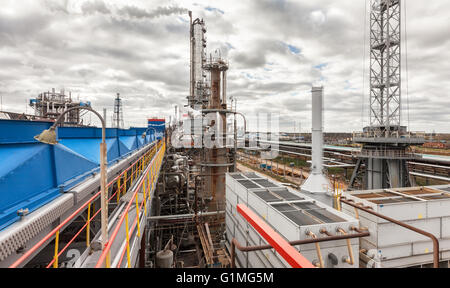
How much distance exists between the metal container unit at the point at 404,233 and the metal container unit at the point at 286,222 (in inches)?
60.5

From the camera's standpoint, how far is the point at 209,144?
1549 cm

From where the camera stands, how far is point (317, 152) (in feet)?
31.0

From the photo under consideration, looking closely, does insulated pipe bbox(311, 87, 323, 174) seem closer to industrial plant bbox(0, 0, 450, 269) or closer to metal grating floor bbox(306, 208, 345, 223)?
industrial plant bbox(0, 0, 450, 269)

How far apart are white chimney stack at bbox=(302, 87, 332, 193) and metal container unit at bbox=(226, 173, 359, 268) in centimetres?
233

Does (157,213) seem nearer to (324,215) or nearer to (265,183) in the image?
(265,183)

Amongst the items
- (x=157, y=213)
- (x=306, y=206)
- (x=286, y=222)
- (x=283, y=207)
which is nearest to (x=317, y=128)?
(x=306, y=206)

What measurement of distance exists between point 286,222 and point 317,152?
5.91 m

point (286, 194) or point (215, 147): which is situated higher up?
point (215, 147)

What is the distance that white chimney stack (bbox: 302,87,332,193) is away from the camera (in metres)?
9.03

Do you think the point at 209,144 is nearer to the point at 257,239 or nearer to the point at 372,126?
the point at 257,239

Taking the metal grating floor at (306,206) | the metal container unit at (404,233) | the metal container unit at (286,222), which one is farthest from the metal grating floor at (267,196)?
the metal container unit at (404,233)

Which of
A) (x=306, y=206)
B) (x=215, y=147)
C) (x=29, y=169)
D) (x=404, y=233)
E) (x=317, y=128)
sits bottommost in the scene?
(x=404, y=233)
